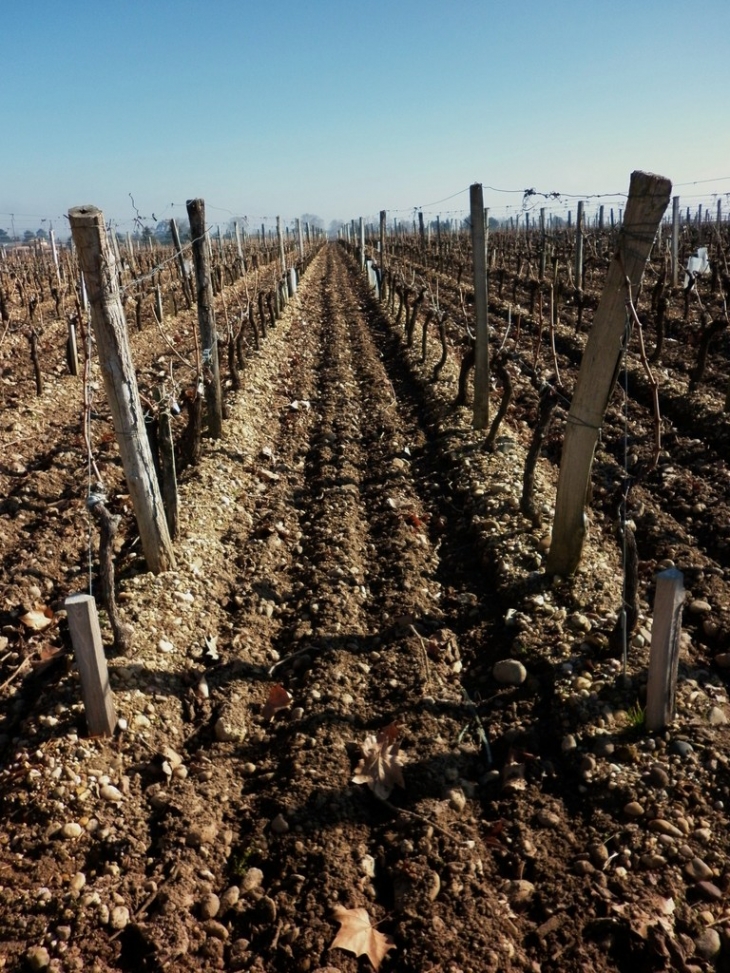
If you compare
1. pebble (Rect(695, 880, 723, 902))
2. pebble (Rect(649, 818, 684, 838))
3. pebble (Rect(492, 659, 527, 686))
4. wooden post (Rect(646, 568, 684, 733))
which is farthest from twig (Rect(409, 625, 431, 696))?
pebble (Rect(695, 880, 723, 902))

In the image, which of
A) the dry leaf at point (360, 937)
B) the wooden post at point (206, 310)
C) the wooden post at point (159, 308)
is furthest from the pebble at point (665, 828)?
the wooden post at point (159, 308)

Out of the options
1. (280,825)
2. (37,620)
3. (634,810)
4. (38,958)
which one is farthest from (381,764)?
(37,620)

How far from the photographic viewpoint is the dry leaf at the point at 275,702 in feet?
12.7

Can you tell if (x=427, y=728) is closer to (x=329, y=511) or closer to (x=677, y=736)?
(x=677, y=736)

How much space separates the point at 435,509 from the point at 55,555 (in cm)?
313

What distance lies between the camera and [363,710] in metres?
3.85

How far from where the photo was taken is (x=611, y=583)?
15.3ft

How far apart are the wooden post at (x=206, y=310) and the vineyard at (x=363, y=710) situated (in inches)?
1.7

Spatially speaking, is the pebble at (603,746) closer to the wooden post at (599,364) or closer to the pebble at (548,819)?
the pebble at (548,819)

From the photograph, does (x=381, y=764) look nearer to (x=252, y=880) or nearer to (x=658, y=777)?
(x=252, y=880)

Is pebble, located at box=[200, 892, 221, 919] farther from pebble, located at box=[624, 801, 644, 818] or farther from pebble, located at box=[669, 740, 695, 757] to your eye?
pebble, located at box=[669, 740, 695, 757]

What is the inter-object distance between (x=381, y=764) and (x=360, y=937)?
867mm

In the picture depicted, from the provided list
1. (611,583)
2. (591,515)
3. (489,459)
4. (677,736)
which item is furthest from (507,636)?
(489,459)

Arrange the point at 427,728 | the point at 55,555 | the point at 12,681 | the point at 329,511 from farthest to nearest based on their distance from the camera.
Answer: the point at 329,511 → the point at 55,555 → the point at 12,681 → the point at 427,728
